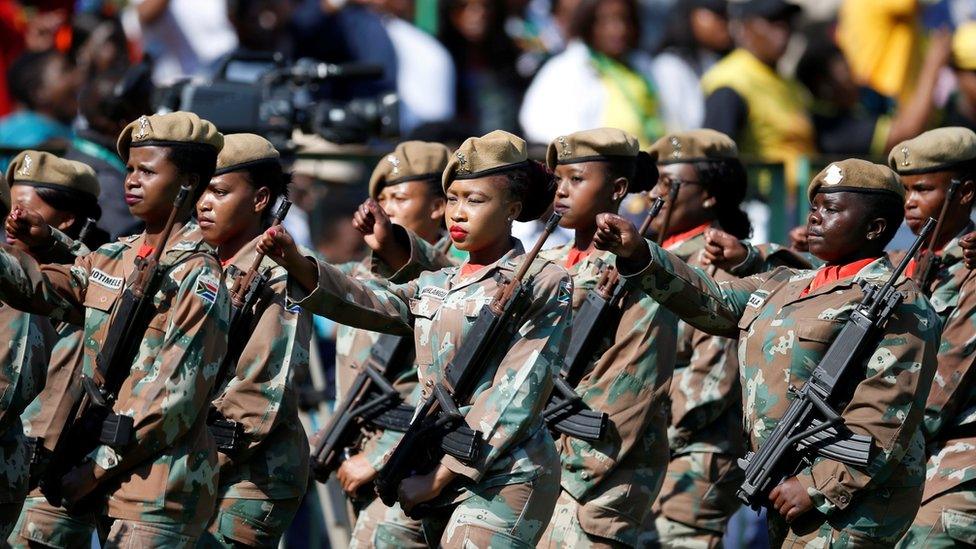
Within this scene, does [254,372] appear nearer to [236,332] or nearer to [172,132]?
[236,332]

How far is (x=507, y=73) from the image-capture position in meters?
14.6

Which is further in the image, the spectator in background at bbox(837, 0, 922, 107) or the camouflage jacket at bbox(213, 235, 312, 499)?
the spectator in background at bbox(837, 0, 922, 107)

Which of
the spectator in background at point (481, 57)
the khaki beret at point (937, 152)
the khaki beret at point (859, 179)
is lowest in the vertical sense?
the spectator in background at point (481, 57)

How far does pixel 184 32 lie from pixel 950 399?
7169 millimetres

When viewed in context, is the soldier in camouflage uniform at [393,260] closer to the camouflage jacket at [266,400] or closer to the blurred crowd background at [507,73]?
the camouflage jacket at [266,400]

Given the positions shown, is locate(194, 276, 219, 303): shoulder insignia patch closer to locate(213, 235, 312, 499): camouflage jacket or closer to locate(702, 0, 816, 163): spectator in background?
locate(213, 235, 312, 499): camouflage jacket

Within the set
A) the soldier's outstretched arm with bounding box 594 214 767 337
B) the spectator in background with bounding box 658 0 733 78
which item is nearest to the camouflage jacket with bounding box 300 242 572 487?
the soldier's outstretched arm with bounding box 594 214 767 337

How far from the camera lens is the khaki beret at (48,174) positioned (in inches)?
348

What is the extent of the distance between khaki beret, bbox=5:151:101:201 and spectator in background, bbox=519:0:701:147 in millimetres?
4774

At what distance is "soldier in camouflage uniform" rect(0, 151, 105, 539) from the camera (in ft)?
24.9

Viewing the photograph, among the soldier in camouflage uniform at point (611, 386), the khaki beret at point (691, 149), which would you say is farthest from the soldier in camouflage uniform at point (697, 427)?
the soldier in camouflage uniform at point (611, 386)

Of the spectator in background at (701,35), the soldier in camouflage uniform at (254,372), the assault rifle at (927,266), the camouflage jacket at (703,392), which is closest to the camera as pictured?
the soldier in camouflage uniform at (254,372)

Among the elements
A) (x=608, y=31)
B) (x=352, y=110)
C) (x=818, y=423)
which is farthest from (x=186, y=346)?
(x=608, y=31)

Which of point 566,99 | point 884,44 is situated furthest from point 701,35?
point 566,99
